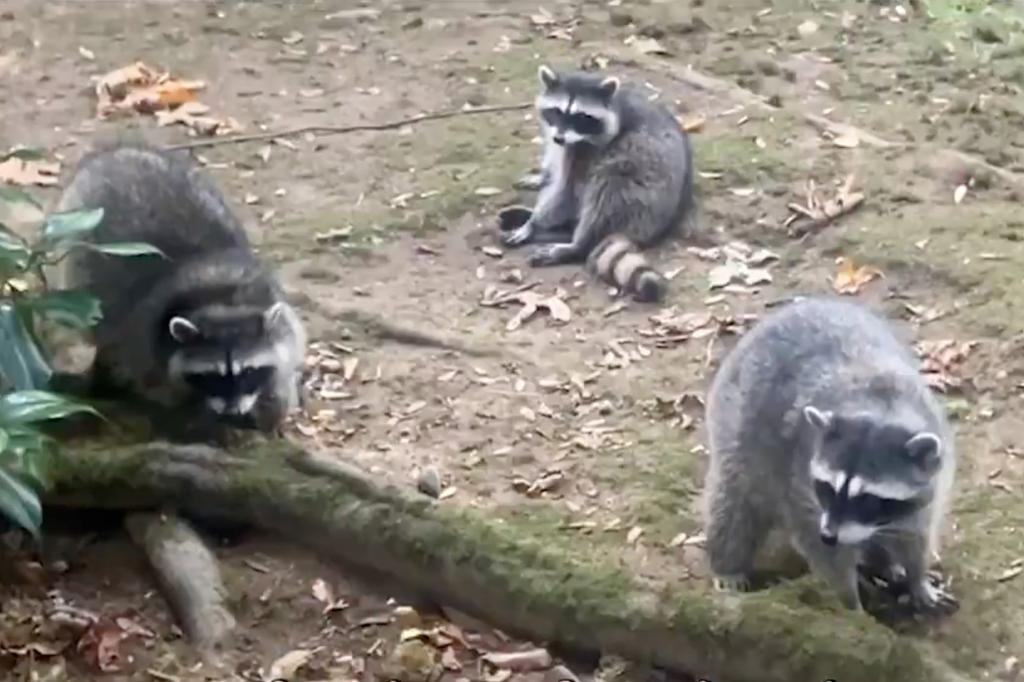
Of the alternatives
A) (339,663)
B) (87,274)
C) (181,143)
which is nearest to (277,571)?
(339,663)

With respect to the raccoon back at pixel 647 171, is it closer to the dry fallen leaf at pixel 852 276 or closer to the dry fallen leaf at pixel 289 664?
the dry fallen leaf at pixel 852 276

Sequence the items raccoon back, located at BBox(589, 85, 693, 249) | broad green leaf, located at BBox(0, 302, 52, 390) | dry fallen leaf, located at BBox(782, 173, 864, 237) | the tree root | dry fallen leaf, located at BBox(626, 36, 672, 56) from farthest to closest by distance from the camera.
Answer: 1. dry fallen leaf, located at BBox(626, 36, 672, 56)
2. raccoon back, located at BBox(589, 85, 693, 249)
3. dry fallen leaf, located at BBox(782, 173, 864, 237)
4. the tree root
5. broad green leaf, located at BBox(0, 302, 52, 390)

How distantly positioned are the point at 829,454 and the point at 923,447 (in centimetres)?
19

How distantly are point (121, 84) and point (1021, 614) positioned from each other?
15.1 ft

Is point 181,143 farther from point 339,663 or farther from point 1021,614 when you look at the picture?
point 1021,614

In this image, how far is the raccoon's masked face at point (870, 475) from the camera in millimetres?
3428

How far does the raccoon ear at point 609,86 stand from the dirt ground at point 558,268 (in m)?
0.49

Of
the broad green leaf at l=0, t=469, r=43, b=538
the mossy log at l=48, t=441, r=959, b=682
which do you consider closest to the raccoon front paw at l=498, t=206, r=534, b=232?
the mossy log at l=48, t=441, r=959, b=682

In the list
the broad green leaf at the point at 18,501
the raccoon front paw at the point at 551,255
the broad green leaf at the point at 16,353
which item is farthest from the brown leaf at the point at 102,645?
the raccoon front paw at the point at 551,255

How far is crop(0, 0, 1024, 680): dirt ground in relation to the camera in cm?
397

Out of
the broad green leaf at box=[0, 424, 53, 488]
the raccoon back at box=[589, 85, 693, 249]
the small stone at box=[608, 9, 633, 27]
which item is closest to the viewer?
the broad green leaf at box=[0, 424, 53, 488]

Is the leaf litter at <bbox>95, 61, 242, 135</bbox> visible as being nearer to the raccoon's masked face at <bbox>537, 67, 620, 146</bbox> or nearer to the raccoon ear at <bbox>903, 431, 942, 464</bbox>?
the raccoon's masked face at <bbox>537, 67, 620, 146</bbox>

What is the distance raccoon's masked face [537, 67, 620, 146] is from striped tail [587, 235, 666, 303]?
0.39 m

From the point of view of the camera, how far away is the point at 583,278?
5605mm
